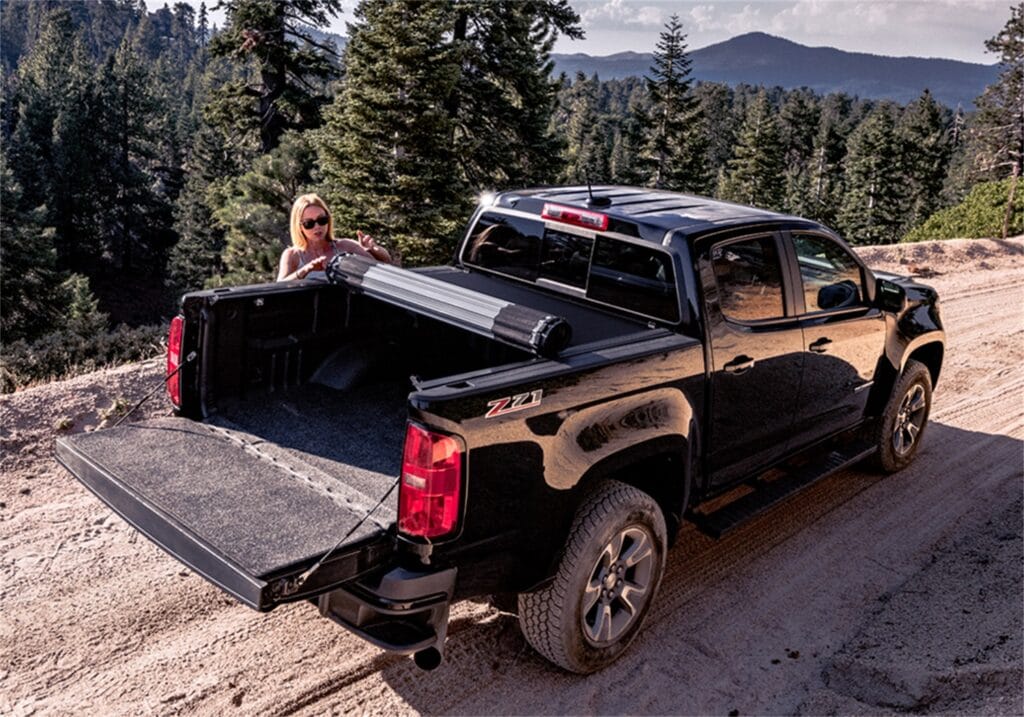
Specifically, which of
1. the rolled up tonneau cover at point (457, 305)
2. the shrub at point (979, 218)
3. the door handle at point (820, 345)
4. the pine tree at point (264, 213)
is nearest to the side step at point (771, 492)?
the door handle at point (820, 345)

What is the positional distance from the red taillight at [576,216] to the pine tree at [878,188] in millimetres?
60951

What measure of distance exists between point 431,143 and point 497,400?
19253mm

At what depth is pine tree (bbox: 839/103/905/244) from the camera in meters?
60.4

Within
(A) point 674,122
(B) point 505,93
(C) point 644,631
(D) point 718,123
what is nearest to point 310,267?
(C) point 644,631

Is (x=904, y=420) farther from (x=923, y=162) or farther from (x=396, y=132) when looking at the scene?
(x=923, y=162)

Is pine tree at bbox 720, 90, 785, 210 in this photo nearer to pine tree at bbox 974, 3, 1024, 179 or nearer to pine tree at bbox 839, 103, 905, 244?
pine tree at bbox 839, 103, 905, 244

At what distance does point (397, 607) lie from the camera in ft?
10.8

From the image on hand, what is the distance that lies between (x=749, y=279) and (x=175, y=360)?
3324mm

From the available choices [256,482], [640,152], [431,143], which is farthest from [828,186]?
[256,482]

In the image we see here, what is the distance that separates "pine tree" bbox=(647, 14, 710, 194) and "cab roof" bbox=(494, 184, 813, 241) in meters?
41.5

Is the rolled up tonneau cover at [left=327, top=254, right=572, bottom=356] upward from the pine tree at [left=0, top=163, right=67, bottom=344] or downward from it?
upward

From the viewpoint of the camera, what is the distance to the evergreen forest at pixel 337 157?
828 inches

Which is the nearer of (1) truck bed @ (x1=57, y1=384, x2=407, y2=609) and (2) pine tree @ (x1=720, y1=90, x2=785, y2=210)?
(1) truck bed @ (x1=57, y1=384, x2=407, y2=609)

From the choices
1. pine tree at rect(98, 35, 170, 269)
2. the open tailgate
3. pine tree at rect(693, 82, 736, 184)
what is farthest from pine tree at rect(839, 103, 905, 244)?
the open tailgate
